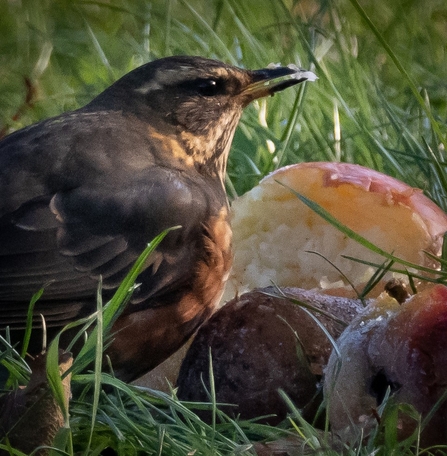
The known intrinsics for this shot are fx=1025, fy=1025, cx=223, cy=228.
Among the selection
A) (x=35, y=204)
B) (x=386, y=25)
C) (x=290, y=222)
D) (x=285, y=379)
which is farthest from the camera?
(x=386, y=25)

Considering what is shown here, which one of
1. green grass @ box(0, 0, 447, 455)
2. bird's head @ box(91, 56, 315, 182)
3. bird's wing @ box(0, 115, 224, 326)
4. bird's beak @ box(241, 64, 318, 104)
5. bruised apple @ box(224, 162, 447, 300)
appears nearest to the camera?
bird's wing @ box(0, 115, 224, 326)

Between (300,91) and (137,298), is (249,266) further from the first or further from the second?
(300,91)

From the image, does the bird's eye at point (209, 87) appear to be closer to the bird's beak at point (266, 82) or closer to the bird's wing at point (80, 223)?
the bird's beak at point (266, 82)

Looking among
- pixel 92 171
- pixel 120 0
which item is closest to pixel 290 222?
pixel 92 171

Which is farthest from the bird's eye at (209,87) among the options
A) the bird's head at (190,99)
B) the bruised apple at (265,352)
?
the bruised apple at (265,352)

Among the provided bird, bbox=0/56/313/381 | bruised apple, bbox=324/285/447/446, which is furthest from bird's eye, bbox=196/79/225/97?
bruised apple, bbox=324/285/447/446

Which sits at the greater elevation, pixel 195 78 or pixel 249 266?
pixel 195 78

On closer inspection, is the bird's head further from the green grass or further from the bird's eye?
the green grass
